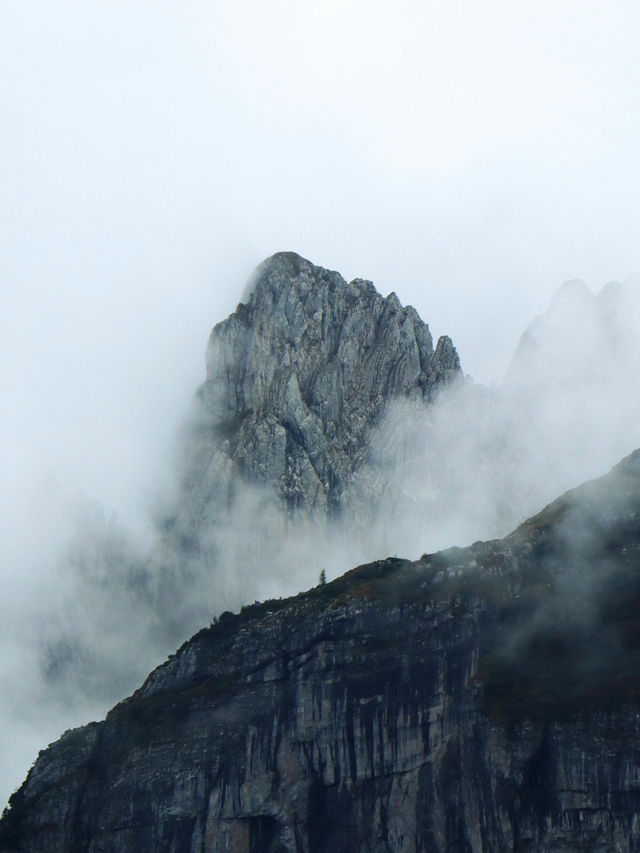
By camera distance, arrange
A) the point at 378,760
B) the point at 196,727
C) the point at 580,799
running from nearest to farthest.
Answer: the point at 580,799 → the point at 378,760 → the point at 196,727

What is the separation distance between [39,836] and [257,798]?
115ft

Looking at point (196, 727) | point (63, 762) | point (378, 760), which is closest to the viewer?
point (378, 760)

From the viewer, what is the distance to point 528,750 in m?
150

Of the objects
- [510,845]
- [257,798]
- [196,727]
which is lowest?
[510,845]

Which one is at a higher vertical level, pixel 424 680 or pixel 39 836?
pixel 424 680

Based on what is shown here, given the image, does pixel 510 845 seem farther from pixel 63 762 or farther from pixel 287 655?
pixel 63 762

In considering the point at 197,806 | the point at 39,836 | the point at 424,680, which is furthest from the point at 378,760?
the point at 39,836

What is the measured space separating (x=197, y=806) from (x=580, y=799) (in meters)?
50.7

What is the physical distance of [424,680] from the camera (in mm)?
161875

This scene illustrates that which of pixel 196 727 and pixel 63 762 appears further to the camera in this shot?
pixel 63 762

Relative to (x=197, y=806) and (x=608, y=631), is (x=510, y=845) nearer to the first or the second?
(x=608, y=631)

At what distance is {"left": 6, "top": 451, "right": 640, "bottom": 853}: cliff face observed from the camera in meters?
148

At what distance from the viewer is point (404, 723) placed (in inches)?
6294

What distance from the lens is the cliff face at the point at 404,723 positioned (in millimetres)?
148125
